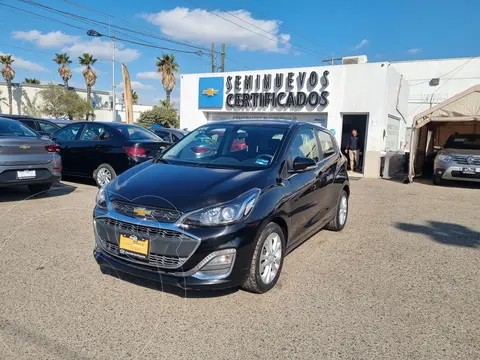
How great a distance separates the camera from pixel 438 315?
10.8ft

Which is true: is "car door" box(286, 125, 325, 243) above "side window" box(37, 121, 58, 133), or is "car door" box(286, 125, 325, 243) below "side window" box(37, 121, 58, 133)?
below

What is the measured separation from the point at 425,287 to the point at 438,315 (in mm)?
618

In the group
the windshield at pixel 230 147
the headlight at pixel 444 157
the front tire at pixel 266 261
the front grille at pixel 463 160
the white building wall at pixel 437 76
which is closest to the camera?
the front tire at pixel 266 261

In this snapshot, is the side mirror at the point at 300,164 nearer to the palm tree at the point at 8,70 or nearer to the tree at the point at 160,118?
the tree at the point at 160,118

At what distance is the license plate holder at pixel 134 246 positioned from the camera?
10.2 feet

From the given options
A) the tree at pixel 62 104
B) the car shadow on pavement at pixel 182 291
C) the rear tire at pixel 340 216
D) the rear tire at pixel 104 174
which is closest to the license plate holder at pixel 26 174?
the rear tire at pixel 104 174

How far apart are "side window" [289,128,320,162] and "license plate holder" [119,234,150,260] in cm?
195

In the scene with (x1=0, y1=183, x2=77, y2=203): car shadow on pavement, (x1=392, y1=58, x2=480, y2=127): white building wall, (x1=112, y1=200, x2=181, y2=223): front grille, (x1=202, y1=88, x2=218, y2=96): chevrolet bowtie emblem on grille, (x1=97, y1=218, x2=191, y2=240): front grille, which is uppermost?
(x1=392, y1=58, x2=480, y2=127): white building wall

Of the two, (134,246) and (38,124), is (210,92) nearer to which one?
(38,124)

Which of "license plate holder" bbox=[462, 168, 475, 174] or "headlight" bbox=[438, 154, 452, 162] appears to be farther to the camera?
"headlight" bbox=[438, 154, 452, 162]

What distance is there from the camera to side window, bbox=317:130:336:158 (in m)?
→ 5.22

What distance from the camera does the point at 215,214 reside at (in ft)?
10.2

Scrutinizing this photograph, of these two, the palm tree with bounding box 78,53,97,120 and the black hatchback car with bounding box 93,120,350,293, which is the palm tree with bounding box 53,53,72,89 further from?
the black hatchback car with bounding box 93,120,350,293

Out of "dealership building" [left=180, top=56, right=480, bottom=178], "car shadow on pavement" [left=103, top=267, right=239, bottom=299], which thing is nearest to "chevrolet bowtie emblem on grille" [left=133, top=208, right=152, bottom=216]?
"car shadow on pavement" [left=103, top=267, right=239, bottom=299]
